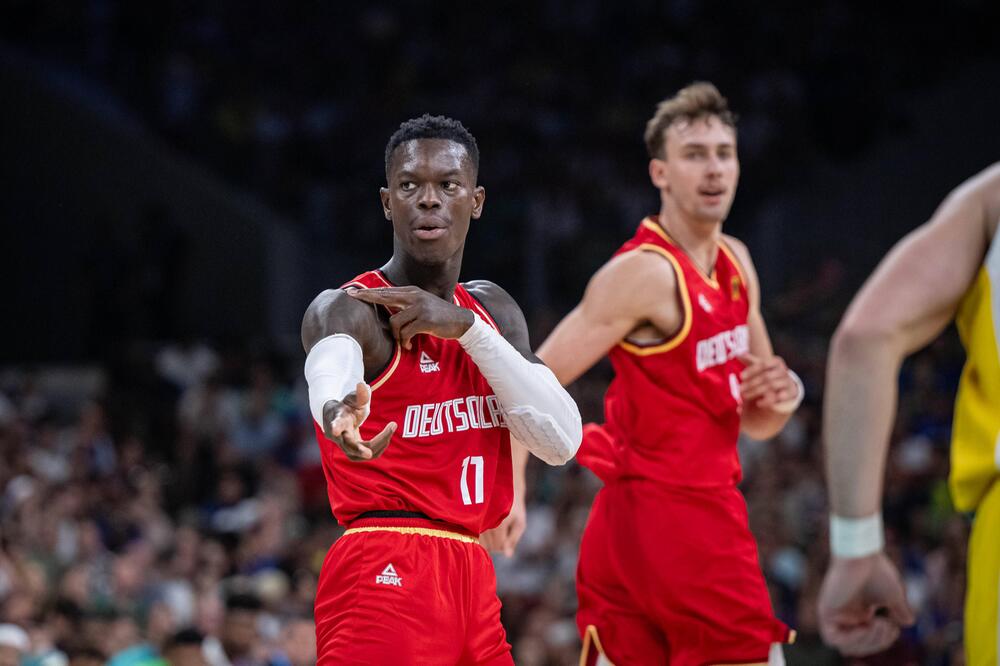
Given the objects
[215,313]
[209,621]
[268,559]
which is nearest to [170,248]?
[215,313]

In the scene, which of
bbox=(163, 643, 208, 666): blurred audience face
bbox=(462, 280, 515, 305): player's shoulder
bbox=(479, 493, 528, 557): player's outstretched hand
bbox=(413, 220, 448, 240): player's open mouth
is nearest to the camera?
bbox=(413, 220, 448, 240): player's open mouth

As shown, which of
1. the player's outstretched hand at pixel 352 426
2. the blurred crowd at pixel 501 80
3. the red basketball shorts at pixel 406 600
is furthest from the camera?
the blurred crowd at pixel 501 80

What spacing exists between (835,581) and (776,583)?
6.33 m

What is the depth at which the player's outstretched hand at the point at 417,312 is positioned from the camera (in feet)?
10.8

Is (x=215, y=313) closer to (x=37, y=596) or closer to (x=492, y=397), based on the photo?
(x=37, y=596)

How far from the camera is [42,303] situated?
13820 mm

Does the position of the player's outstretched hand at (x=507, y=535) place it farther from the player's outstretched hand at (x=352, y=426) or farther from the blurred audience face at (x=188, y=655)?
the blurred audience face at (x=188, y=655)

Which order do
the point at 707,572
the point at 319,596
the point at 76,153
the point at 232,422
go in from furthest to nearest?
the point at 76,153 → the point at 232,422 → the point at 707,572 → the point at 319,596

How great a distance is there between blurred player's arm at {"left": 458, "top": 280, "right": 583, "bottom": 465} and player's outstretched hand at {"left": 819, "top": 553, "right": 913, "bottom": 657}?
1.04 meters

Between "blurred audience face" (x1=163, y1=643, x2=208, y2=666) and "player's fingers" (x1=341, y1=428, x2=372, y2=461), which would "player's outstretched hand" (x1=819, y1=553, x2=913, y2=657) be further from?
"blurred audience face" (x1=163, y1=643, x2=208, y2=666)

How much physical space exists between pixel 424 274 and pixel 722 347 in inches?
54.7

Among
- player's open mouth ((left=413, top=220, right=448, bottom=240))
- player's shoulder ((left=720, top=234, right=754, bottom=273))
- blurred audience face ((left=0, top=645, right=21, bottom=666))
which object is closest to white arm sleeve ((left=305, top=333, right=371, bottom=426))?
player's open mouth ((left=413, top=220, right=448, bottom=240))

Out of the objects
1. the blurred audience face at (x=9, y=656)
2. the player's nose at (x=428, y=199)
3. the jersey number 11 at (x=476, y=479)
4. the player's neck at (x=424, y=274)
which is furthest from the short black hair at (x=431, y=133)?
the blurred audience face at (x=9, y=656)

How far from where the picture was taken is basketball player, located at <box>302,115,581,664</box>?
328cm
